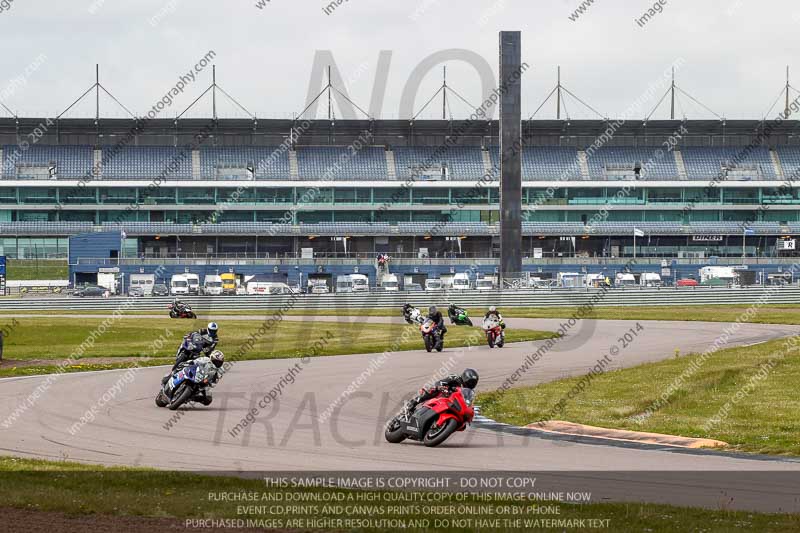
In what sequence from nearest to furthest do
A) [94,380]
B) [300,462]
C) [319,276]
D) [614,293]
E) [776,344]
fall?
[300,462]
[94,380]
[776,344]
[614,293]
[319,276]

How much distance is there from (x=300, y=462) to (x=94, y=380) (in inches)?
547

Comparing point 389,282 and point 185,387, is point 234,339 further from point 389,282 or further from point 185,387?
point 389,282

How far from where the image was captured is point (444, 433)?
16.7 meters

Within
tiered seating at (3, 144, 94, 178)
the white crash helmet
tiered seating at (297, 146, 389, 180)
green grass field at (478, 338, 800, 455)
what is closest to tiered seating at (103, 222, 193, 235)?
tiered seating at (3, 144, 94, 178)

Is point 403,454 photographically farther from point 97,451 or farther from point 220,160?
point 220,160

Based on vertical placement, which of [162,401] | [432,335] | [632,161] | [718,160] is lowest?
[162,401]

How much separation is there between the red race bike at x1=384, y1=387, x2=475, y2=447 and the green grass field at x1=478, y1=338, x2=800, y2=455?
3284 mm

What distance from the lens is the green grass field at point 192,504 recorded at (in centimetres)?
1051

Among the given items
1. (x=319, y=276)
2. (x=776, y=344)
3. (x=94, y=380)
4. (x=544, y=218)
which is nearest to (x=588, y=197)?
(x=544, y=218)

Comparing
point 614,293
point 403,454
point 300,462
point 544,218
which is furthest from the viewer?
point 544,218

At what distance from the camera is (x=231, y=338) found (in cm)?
4306

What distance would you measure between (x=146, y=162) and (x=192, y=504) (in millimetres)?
96946

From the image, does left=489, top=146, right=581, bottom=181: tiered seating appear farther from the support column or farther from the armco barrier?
the armco barrier

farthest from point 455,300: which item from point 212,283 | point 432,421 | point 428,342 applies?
point 432,421
